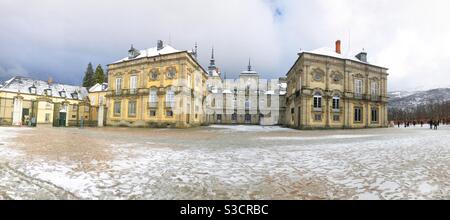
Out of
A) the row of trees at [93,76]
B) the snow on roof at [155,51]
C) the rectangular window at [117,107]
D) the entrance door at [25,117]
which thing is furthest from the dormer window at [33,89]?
the snow on roof at [155,51]

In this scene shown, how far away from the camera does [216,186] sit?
14.0 ft

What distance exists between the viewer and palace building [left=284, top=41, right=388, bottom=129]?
2823 cm

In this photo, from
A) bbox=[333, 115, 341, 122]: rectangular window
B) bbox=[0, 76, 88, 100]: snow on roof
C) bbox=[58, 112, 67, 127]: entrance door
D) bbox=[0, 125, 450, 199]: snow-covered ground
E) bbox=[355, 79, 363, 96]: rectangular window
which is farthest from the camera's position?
bbox=[0, 76, 88, 100]: snow on roof

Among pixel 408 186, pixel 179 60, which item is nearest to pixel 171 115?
pixel 179 60

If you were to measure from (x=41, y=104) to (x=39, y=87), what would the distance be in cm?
473

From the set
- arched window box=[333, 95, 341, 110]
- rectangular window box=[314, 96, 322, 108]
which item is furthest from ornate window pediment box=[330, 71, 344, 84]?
rectangular window box=[314, 96, 322, 108]

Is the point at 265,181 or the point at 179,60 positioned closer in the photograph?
the point at 265,181

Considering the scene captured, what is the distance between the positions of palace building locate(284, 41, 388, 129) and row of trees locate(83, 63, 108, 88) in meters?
51.2

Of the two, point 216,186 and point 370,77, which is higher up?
point 370,77

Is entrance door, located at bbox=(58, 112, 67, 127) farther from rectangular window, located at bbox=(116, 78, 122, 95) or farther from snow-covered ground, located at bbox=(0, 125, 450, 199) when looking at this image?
snow-covered ground, located at bbox=(0, 125, 450, 199)

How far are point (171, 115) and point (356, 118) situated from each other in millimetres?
25924

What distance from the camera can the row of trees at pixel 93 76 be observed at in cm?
5816

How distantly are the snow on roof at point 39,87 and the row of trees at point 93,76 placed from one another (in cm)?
773
